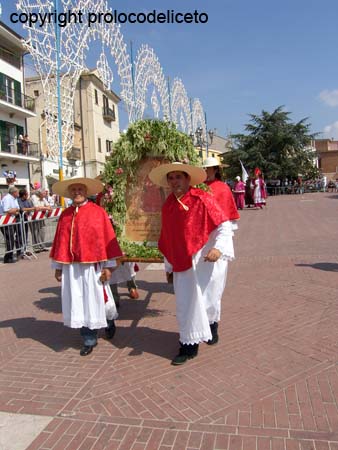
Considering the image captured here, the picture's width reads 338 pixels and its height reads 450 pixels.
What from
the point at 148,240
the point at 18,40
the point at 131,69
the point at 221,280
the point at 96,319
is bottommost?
the point at 96,319

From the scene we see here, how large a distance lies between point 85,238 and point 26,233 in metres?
7.52

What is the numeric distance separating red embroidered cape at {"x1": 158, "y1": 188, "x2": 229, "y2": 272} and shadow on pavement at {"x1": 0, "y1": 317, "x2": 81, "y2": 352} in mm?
1703

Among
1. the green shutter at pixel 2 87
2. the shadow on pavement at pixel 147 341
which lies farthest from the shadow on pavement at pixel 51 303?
the green shutter at pixel 2 87

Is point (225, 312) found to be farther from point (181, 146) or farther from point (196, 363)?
point (181, 146)

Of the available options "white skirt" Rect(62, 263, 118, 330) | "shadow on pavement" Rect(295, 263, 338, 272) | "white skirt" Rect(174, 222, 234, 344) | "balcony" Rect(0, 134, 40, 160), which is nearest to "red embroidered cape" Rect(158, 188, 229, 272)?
"white skirt" Rect(174, 222, 234, 344)

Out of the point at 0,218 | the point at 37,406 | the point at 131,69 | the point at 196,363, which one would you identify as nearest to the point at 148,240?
the point at 196,363

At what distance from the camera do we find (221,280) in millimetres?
4230

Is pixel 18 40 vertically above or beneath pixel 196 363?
above

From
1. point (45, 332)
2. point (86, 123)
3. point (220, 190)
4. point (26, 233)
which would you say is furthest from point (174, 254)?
point (86, 123)

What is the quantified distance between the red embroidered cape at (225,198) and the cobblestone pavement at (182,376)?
136cm

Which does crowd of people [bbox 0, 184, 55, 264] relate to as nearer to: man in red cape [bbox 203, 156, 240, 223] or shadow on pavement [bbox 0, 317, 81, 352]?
shadow on pavement [bbox 0, 317, 81, 352]

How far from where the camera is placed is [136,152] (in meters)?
5.21

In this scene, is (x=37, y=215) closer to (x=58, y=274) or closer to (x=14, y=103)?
(x=58, y=274)

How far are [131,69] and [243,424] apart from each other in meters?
21.4
